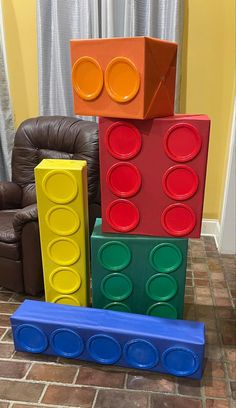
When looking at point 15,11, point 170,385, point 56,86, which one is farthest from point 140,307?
point 15,11

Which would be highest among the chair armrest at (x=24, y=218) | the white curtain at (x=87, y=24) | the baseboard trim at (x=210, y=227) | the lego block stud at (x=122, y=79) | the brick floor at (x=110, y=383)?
the white curtain at (x=87, y=24)

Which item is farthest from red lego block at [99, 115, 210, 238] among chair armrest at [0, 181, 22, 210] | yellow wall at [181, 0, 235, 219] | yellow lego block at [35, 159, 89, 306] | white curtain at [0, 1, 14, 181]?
white curtain at [0, 1, 14, 181]

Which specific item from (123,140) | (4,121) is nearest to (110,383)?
(123,140)

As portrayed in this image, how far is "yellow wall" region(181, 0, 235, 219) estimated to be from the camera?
2643mm

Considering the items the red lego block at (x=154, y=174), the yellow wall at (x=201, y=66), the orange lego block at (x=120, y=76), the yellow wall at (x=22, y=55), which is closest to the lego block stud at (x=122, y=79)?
the orange lego block at (x=120, y=76)

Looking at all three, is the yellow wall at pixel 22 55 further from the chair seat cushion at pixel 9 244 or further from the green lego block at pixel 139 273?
the green lego block at pixel 139 273

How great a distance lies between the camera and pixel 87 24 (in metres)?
2.67

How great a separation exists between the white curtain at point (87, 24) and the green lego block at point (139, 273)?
1443 millimetres

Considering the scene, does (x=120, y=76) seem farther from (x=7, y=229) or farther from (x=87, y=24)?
(x=87, y=24)

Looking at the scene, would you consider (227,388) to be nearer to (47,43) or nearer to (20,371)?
(20,371)

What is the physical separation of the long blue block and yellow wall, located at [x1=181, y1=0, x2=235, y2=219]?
1511 mm

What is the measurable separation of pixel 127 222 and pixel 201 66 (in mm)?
1611

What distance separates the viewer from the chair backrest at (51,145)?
2.38 m

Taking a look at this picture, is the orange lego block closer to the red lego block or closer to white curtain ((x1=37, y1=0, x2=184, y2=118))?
the red lego block
